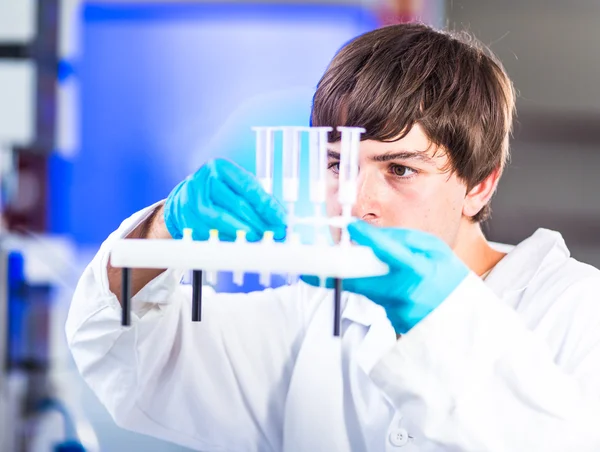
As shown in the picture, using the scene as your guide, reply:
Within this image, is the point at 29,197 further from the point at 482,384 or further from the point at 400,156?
the point at 482,384

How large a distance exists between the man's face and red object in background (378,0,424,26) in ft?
4.67

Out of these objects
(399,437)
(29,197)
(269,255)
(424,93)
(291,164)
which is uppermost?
(424,93)

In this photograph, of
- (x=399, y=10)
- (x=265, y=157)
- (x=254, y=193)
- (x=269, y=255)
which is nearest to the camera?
(x=269, y=255)

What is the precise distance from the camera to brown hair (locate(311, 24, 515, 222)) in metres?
1.26

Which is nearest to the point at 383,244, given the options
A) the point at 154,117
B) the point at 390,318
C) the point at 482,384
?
the point at 390,318

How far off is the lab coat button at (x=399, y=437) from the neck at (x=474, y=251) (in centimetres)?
36

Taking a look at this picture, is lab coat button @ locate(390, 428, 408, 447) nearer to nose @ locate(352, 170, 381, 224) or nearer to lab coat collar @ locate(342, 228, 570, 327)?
lab coat collar @ locate(342, 228, 570, 327)

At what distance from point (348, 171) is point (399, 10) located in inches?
68.5

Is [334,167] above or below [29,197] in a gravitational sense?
above

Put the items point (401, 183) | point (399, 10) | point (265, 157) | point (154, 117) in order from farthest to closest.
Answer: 1. point (154, 117)
2. point (399, 10)
3. point (401, 183)
4. point (265, 157)

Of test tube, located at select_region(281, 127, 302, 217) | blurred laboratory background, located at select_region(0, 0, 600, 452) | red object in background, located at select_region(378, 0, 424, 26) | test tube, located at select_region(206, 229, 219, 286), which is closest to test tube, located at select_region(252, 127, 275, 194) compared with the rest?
test tube, located at select_region(281, 127, 302, 217)

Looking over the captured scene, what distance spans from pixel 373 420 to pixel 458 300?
46cm

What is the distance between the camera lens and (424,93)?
1.29 meters

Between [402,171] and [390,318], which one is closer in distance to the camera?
[390,318]
